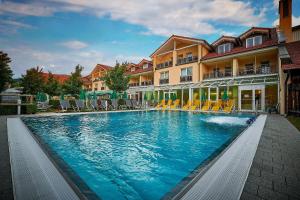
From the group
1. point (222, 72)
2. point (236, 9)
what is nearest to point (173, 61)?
point (222, 72)

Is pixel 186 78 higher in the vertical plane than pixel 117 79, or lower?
higher

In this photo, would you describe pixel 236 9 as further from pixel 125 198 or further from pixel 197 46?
pixel 125 198

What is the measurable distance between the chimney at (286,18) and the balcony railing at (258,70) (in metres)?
3.11

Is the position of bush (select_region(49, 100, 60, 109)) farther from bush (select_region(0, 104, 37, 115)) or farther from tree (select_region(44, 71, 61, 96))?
tree (select_region(44, 71, 61, 96))

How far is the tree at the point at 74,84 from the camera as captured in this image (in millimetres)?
22234

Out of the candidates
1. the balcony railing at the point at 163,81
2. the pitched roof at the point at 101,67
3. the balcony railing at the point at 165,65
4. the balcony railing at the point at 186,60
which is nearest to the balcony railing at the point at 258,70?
the balcony railing at the point at 186,60

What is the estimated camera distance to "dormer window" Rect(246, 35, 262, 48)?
19398 millimetres

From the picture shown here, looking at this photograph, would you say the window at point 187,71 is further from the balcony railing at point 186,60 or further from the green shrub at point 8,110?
the green shrub at point 8,110

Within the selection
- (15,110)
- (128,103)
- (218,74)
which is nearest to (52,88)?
(128,103)

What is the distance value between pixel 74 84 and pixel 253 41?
22733 mm

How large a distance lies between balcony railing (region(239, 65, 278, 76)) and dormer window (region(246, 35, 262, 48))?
2.58 metres

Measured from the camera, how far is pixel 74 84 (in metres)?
22.4

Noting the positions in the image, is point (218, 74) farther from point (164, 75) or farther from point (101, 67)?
point (101, 67)

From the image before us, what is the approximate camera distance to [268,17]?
753 inches
